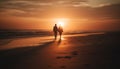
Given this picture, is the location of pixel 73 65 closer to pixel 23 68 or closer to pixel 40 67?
pixel 40 67

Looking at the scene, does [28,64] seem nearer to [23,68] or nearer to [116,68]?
[23,68]

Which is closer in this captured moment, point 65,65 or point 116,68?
point 116,68

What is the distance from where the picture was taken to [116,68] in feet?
27.9

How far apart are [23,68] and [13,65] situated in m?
0.83

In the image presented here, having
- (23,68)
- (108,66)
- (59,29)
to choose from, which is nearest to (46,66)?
(23,68)

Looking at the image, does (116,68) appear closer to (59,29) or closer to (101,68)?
(101,68)

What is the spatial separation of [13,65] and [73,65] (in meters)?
2.35

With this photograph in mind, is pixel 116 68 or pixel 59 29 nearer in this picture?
pixel 116 68

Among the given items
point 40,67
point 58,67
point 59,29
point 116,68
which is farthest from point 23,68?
point 59,29

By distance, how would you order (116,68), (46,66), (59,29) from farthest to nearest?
(59,29), (46,66), (116,68)

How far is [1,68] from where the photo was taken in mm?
8867

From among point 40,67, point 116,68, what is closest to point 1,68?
point 40,67

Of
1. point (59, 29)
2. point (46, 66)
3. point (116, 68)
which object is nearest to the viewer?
point (116, 68)

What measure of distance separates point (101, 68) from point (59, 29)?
20.2 m
